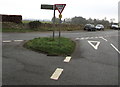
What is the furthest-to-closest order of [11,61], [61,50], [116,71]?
[61,50] → [11,61] → [116,71]

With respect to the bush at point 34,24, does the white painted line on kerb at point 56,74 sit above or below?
below

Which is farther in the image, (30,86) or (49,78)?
(49,78)

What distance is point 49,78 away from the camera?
6074mm

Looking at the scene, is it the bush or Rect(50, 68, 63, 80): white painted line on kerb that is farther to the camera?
the bush

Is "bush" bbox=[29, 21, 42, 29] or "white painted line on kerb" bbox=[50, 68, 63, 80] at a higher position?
"bush" bbox=[29, 21, 42, 29]

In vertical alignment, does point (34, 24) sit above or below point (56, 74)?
above

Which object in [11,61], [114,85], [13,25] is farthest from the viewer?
[13,25]

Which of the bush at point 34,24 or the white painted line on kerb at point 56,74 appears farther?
the bush at point 34,24

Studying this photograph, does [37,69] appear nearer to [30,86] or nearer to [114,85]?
[30,86]

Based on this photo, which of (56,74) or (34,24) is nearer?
(56,74)

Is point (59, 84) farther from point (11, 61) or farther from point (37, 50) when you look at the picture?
point (37, 50)

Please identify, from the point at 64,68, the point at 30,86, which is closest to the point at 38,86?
the point at 30,86

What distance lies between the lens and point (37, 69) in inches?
276

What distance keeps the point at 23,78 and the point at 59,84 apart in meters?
1.19
